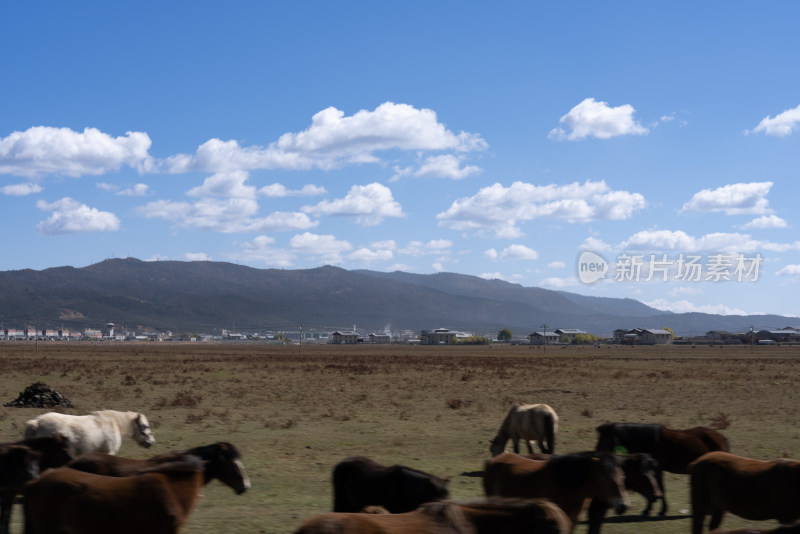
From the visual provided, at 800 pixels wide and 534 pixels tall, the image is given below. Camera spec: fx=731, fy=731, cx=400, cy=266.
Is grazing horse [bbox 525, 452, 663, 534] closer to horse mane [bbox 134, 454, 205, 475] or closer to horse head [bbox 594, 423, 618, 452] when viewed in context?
horse head [bbox 594, 423, 618, 452]

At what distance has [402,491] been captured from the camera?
8.35m

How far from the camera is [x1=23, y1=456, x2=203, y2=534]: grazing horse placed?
716 cm

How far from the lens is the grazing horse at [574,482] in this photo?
8234mm

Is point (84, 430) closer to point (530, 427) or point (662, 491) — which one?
point (530, 427)

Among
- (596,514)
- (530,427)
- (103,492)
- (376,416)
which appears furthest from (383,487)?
(376,416)

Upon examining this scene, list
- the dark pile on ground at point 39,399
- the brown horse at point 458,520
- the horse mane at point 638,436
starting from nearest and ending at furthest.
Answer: the brown horse at point 458,520 < the horse mane at point 638,436 < the dark pile on ground at point 39,399

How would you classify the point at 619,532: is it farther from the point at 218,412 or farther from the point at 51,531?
the point at 218,412

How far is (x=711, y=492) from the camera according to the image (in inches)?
352

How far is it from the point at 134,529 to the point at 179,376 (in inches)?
1509

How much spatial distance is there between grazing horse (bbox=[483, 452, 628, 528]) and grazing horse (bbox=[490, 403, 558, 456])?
6.45m

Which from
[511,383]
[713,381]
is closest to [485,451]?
[511,383]

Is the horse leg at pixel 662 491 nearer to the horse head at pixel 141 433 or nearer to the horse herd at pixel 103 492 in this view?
the horse herd at pixel 103 492

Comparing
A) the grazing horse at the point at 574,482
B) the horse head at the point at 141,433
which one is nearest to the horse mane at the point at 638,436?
the grazing horse at the point at 574,482

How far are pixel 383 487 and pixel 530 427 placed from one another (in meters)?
7.34
